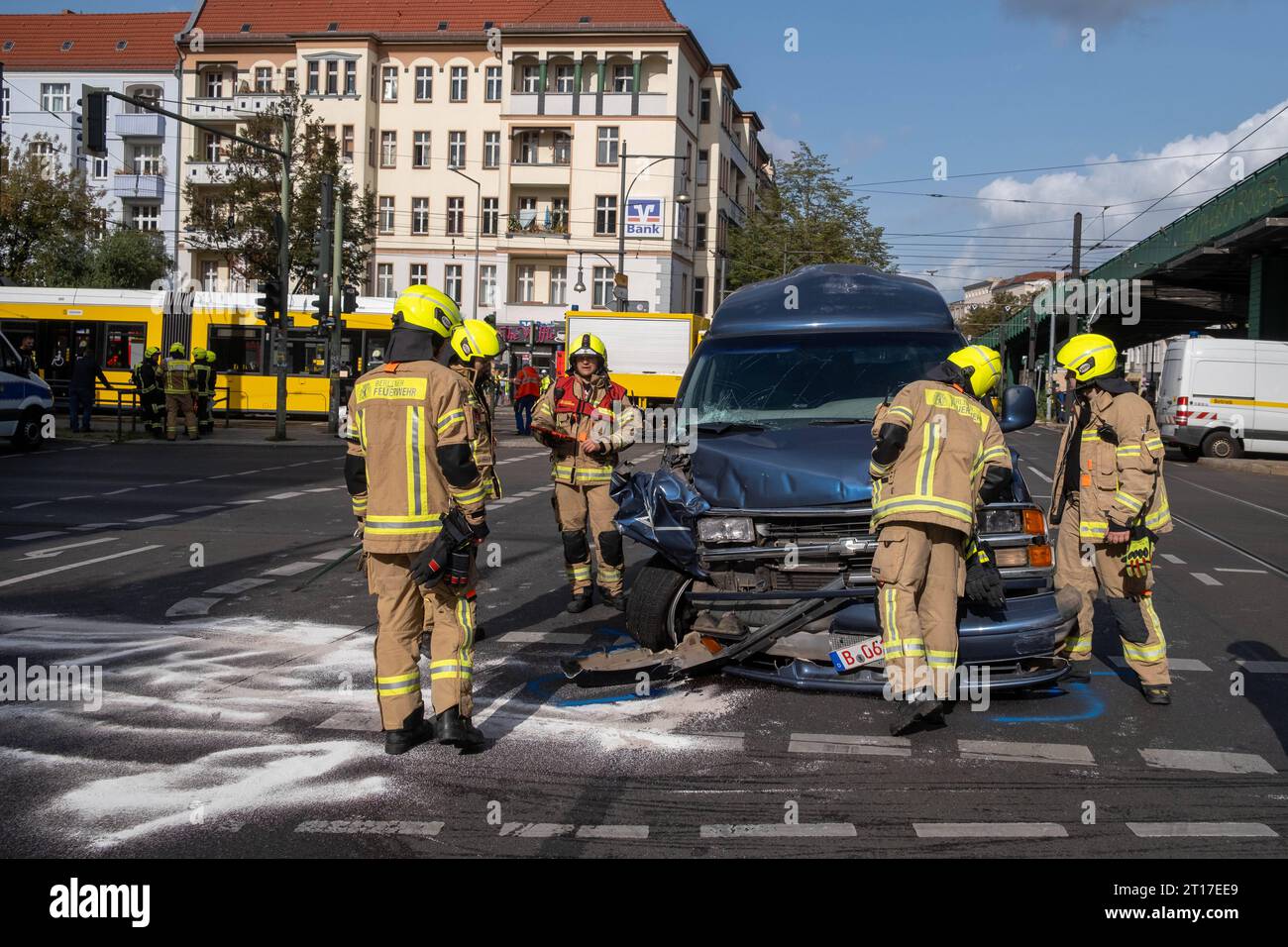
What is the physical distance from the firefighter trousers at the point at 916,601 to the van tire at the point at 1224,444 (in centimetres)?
2583

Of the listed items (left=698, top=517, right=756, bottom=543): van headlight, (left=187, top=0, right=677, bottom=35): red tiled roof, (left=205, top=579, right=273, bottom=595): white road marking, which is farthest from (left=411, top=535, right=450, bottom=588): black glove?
(left=187, top=0, right=677, bottom=35): red tiled roof

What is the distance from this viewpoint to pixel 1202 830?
473cm

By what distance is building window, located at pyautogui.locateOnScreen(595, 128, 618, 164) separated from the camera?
60.1 meters

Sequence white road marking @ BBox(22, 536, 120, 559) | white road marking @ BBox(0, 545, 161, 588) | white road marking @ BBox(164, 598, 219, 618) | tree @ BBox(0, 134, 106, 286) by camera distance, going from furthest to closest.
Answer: tree @ BBox(0, 134, 106, 286) < white road marking @ BBox(22, 536, 120, 559) < white road marking @ BBox(0, 545, 161, 588) < white road marking @ BBox(164, 598, 219, 618)

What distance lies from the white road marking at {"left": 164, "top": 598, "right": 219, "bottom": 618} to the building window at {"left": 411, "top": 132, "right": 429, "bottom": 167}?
57208 millimetres

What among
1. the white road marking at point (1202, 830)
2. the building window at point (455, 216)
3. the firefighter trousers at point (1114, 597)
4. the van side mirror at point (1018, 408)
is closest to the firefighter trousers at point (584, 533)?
the van side mirror at point (1018, 408)

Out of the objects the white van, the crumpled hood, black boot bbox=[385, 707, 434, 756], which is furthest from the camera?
the white van

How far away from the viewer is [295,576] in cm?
1051

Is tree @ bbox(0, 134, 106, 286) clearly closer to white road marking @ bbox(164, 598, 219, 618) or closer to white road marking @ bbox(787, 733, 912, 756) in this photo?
white road marking @ bbox(164, 598, 219, 618)

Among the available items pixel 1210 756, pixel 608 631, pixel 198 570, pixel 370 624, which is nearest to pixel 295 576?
pixel 198 570

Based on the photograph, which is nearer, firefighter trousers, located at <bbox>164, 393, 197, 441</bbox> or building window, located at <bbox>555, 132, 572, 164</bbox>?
firefighter trousers, located at <bbox>164, 393, 197, 441</bbox>

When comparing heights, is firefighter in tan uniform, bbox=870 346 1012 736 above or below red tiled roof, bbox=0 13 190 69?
below

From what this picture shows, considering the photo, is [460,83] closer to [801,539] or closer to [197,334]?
[197,334]

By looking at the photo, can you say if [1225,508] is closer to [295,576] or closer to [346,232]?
[295,576]
